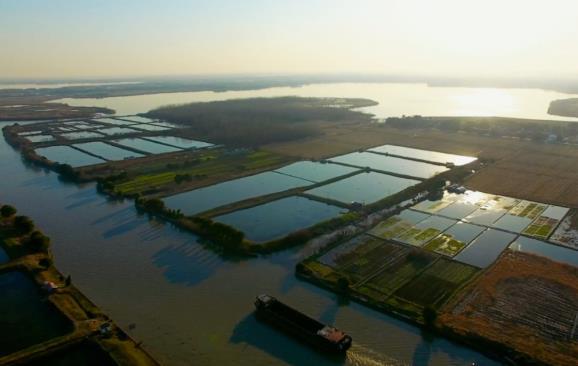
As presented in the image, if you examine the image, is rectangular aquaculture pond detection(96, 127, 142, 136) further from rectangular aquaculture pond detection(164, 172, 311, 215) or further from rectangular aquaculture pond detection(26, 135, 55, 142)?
rectangular aquaculture pond detection(164, 172, 311, 215)

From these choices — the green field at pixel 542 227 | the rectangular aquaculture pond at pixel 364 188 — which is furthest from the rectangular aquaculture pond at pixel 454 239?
the rectangular aquaculture pond at pixel 364 188

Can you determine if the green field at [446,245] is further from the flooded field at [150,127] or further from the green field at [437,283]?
the flooded field at [150,127]

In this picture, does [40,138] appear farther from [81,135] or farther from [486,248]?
[486,248]

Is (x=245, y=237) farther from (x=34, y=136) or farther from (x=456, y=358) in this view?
(x=34, y=136)

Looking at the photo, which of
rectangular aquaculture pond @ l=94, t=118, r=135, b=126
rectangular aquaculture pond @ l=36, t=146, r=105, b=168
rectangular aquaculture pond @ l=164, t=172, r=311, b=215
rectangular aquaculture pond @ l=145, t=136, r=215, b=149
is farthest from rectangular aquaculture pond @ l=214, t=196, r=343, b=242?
rectangular aquaculture pond @ l=94, t=118, r=135, b=126

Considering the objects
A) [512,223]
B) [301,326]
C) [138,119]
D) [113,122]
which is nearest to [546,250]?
[512,223]

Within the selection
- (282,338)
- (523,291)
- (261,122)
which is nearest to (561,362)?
(523,291)

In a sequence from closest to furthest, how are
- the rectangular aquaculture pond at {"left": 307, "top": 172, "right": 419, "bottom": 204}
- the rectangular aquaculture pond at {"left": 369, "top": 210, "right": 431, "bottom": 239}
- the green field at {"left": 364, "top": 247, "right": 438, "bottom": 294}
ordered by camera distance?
the green field at {"left": 364, "top": 247, "right": 438, "bottom": 294} → the rectangular aquaculture pond at {"left": 369, "top": 210, "right": 431, "bottom": 239} → the rectangular aquaculture pond at {"left": 307, "top": 172, "right": 419, "bottom": 204}
